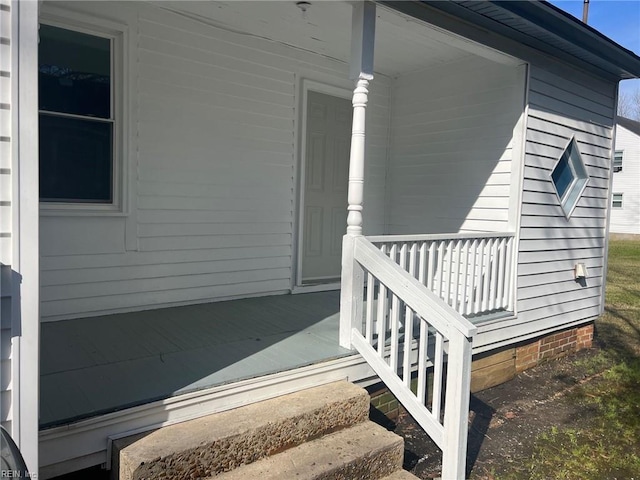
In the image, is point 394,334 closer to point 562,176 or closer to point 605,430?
point 605,430

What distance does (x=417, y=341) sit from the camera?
3.80 m

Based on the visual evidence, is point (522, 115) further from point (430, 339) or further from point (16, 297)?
point (16, 297)

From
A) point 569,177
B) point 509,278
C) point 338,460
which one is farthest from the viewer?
point 569,177

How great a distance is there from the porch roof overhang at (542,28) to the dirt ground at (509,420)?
10.3 ft

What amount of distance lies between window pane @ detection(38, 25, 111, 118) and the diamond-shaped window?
167 inches

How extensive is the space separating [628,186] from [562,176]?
2254 cm

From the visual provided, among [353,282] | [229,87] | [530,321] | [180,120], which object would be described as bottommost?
[530,321]

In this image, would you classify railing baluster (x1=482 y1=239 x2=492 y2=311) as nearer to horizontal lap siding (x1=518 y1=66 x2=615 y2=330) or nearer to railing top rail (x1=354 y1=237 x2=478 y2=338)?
horizontal lap siding (x1=518 y1=66 x2=615 y2=330)

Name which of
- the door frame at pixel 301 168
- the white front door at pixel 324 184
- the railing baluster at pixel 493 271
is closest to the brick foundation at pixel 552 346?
the railing baluster at pixel 493 271

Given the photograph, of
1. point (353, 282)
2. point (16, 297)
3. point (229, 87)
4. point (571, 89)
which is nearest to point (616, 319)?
point (571, 89)

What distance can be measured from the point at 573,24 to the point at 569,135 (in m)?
1.26

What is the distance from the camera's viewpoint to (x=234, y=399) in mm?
2717

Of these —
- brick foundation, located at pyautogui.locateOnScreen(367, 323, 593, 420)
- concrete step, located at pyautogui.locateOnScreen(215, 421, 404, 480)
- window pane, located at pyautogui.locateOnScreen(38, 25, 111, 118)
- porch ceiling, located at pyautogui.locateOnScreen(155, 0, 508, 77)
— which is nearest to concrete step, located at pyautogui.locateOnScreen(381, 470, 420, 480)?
concrete step, located at pyautogui.locateOnScreen(215, 421, 404, 480)

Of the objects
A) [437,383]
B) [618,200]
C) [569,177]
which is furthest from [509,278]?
[618,200]
